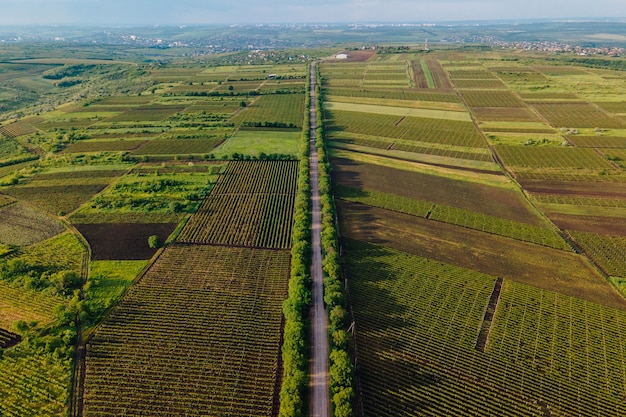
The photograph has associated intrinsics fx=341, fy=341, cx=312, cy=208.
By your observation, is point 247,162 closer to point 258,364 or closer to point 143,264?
point 143,264

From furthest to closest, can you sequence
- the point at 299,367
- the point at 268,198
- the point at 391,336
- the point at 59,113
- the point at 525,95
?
1. the point at 525,95
2. the point at 59,113
3. the point at 268,198
4. the point at 391,336
5. the point at 299,367

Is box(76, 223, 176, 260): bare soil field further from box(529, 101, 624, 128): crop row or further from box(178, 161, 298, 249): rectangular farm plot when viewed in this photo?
box(529, 101, 624, 128): crop row

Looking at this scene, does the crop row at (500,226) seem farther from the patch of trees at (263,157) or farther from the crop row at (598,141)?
the crop row at (598,141)

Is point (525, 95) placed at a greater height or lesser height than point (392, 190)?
greater

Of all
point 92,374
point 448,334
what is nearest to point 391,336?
point 448,334

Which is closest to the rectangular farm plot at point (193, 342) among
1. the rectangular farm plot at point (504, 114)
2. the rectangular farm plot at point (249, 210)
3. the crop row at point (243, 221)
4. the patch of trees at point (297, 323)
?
the patch of trees at point (297, 323)

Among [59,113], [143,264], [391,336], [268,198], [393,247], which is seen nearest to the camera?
[391,336]

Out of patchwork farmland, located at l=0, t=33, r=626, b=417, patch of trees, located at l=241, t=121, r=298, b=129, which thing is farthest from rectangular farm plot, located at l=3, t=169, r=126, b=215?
patch of trees, located at l=241, t=121, r=298, b=129
